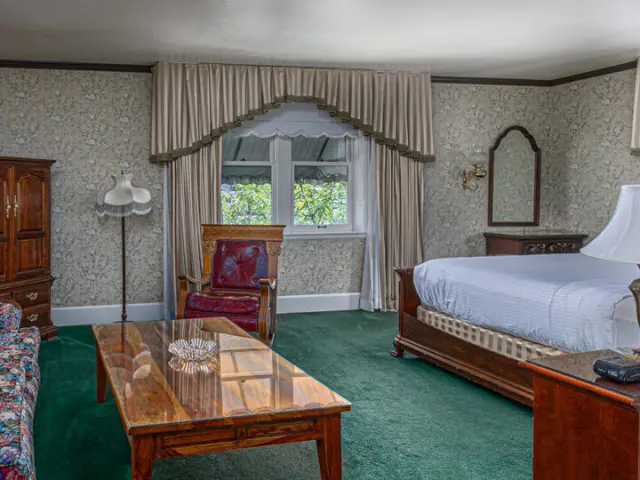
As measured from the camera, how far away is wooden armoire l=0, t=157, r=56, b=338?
525cm

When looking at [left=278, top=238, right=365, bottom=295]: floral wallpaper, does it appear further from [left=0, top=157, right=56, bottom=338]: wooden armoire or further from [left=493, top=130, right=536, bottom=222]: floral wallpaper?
[left=0, top=157, right=56, bottom=338]: wooden armoire

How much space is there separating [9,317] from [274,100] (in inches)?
132

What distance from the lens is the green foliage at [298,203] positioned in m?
6.69

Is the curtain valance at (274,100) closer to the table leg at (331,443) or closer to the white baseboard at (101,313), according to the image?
the white baseboard at (101,313)

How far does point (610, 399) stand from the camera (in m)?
1.93

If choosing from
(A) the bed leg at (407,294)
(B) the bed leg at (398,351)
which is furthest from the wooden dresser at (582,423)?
(B) the bed leg at (398,351)

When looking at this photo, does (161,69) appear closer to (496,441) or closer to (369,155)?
(369,155)

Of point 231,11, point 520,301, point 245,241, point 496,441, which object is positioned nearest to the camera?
point 496,441

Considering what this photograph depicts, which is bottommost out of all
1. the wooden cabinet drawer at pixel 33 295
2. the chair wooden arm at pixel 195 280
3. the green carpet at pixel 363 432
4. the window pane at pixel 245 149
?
the green carpet at pixel 363 432

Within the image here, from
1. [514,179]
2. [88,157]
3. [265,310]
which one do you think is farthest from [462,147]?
[88,157]

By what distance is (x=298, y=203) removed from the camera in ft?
22.5

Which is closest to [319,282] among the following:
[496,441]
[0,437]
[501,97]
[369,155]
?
[369,155]

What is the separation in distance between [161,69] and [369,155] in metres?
2.16

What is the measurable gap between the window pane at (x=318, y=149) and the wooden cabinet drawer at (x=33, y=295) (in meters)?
2.65
